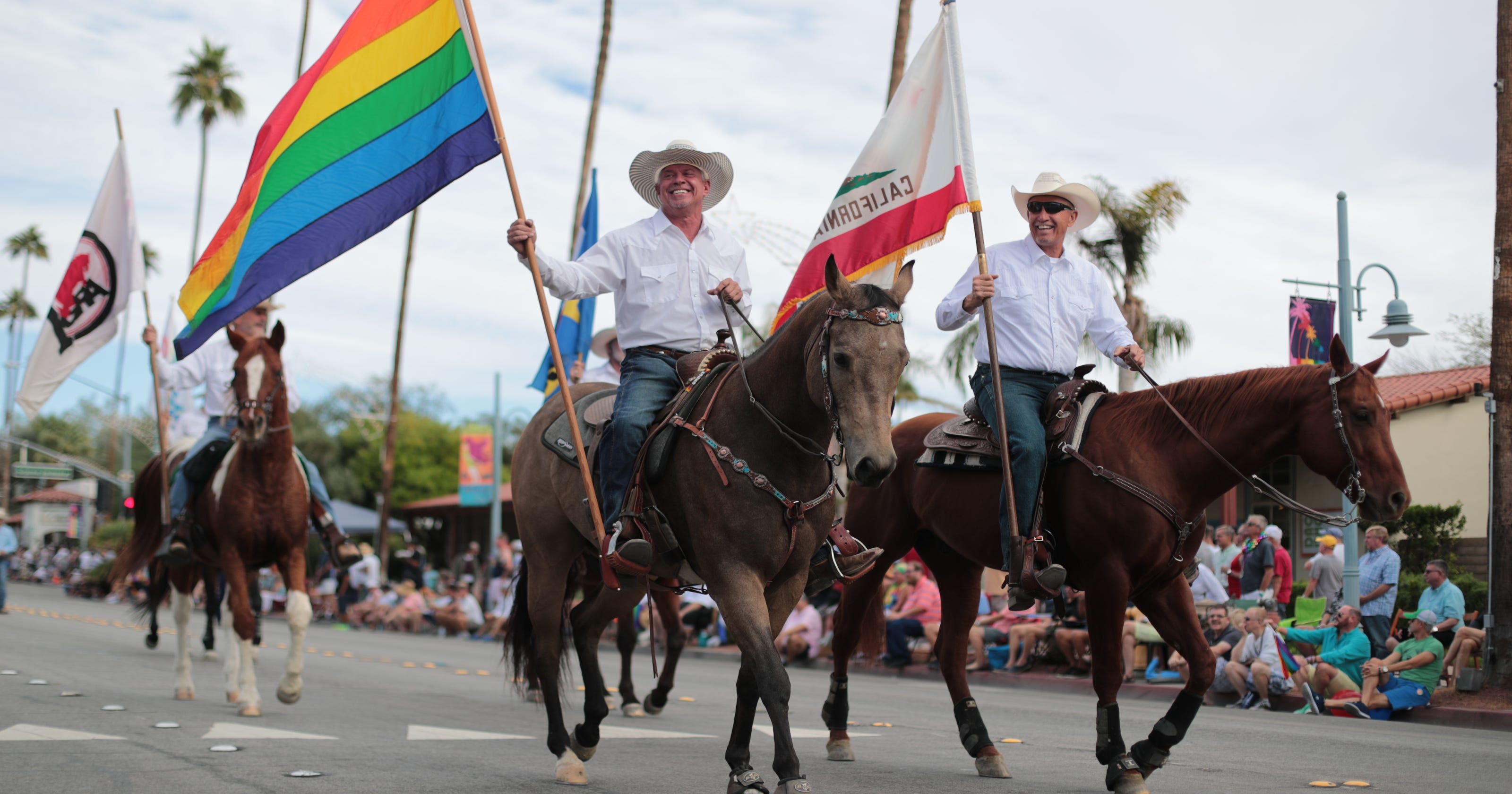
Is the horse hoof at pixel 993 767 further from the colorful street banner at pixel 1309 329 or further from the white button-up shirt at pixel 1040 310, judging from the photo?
the colorful street banner at pixel 1309 329

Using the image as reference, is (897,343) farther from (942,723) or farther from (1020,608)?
(942,723)

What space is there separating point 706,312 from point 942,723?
16.4 feet

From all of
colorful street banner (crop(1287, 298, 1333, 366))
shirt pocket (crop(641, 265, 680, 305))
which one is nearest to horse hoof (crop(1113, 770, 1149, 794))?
shirt pocket (crop(641, 265, 680, 305))

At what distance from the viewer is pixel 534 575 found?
7.59m

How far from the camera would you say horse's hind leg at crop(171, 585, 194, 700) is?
11.0m

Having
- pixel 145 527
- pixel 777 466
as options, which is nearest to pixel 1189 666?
pixel 777 466

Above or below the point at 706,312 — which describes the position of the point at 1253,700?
below

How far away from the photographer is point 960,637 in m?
7.89

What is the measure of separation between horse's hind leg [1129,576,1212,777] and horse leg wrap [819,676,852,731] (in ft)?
6.07

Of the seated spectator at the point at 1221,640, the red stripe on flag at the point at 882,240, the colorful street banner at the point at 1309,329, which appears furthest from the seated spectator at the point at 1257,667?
the red stripe on flag at the point at 882,240

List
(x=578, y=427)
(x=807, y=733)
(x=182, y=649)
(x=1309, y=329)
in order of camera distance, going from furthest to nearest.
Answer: (x=1309, y=329)
(x=182, y=649)
(x=807, y=733)
(x=578, y=427)

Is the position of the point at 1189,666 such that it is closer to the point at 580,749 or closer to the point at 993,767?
the point at 993,767

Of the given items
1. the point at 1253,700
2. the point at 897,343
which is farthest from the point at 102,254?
the point at 1253,700

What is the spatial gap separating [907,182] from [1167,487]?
7.60ft
